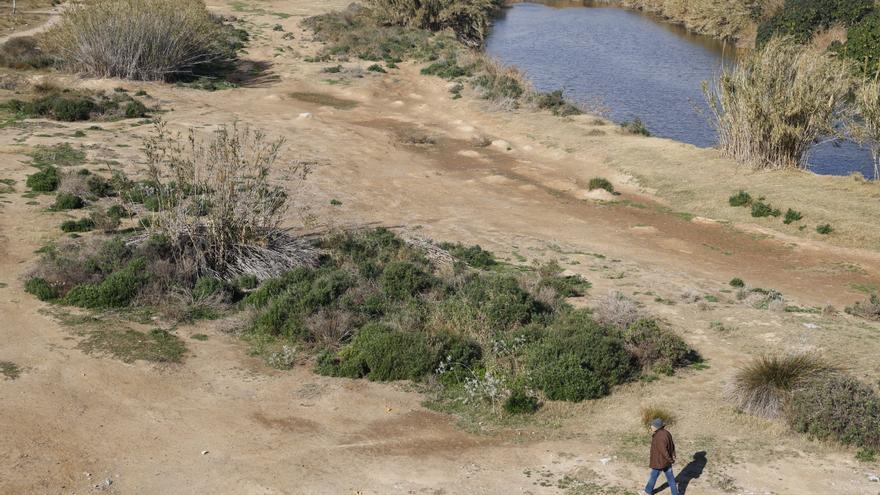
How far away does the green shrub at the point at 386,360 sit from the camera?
1731 centimetres

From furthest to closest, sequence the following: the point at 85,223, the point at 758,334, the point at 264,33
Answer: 1. the point at 264,33
2. the point at 85,223
3. the point at 758,334

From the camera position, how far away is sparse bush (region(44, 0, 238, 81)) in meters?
44.3

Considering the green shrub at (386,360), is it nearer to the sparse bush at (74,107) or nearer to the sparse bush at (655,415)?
the sparse bush at (655,415)

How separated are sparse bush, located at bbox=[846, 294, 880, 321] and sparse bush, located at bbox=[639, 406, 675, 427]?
865cm

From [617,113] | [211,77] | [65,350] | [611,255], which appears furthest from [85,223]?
[617,113]

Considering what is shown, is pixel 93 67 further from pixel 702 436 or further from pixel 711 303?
pixel 702 436

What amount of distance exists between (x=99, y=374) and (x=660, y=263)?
16.2 metres

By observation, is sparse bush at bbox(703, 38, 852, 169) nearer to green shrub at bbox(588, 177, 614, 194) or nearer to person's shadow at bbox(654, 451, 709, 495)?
green shrub at bbox(588, 177, 614, 194)

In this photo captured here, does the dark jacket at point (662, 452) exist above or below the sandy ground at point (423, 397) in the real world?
above

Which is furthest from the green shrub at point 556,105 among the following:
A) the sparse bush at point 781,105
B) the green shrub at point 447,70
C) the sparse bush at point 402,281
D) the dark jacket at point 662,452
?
the dark jacket at point 662,452

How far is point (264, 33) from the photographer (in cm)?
6050

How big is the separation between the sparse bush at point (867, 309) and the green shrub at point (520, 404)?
33.9 feet

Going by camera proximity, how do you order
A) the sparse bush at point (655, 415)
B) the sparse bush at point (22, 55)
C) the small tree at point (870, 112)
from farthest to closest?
the sparse bush at point (22, 55) → the small tree at point (870, 112) → the sparse bush at point (655, 415)

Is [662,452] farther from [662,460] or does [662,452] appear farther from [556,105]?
[556,105]
